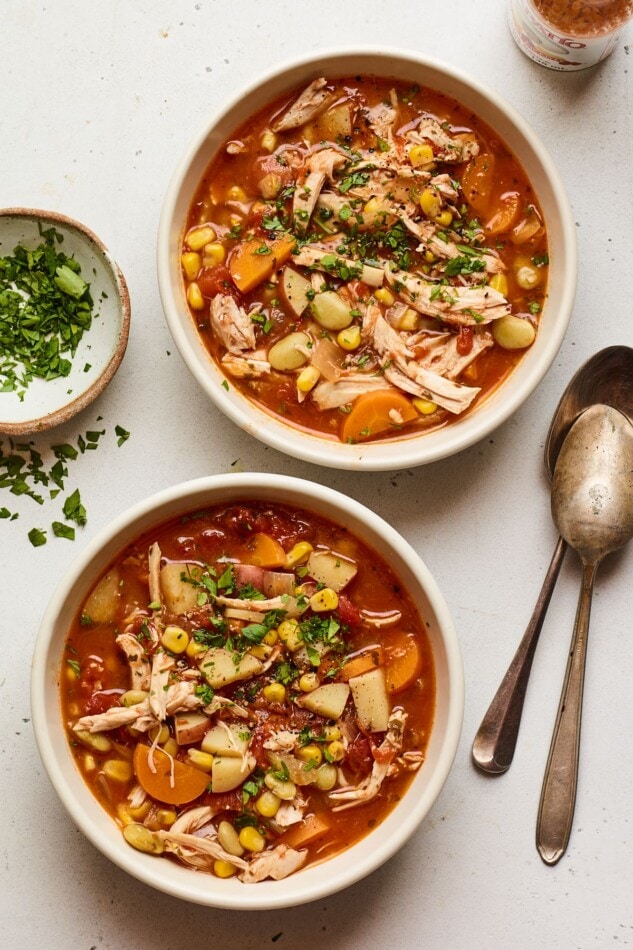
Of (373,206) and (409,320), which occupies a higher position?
(373,206)

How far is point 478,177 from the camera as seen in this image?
3.99 metres

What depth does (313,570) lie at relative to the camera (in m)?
3.83

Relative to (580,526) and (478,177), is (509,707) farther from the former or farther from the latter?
(478,177)

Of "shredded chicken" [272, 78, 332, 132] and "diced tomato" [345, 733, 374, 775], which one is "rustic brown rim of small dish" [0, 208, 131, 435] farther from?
"diced tomato" [345, 733, 374, 775]

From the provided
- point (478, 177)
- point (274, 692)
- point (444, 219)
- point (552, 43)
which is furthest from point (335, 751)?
point (552, 43)

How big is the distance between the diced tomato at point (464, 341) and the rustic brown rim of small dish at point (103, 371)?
1.52m

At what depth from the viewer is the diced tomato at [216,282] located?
156 inches

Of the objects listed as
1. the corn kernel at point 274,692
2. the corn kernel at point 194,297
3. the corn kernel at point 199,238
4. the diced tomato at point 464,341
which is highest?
the corn kernel at point 199,238

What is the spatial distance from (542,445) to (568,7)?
6.39 feet

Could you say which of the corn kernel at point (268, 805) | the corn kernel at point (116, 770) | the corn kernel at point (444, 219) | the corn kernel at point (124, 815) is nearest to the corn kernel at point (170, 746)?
A: the corn kernel at point (116, 770)

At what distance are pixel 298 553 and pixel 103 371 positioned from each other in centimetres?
Answer: 124

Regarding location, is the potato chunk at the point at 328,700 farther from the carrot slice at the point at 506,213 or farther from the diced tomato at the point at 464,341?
the carrot slice at the point at 506,213

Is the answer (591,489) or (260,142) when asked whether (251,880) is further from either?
(260,142)

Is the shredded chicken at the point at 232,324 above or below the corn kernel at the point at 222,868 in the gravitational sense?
above
